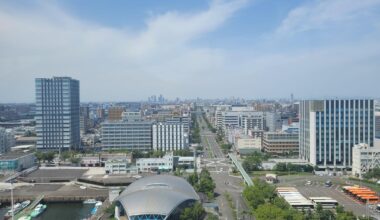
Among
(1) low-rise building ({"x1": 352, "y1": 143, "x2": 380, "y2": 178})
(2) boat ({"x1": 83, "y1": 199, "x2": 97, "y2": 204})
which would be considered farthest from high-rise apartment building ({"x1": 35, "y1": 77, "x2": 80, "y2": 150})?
(1) low-rise building ({"x1": 352, "y1": 143, "x2": 380, "y2": 178})

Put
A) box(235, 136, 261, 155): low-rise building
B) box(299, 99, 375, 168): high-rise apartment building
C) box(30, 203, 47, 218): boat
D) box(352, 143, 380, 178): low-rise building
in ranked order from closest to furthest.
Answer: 1. box(30, 203, 47, 218): boat
2. box(352, 143, 380, 178): low-rise building
3. box(299, 99, 375, 168): high-rise apartment building
4. box(235, 136, 261, 155): low-rise building

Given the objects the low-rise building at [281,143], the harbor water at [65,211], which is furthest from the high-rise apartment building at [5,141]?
the low-rise building at [281,143]

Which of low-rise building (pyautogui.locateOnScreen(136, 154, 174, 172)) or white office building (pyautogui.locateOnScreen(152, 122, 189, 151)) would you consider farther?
white office building (pyautogui.locateOnScreen(152, 122, 189, 151))

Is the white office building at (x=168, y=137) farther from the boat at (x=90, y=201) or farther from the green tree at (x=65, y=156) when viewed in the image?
the boat at (x=90, y=201)

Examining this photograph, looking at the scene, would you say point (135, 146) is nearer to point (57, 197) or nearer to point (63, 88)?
point (63, 88)

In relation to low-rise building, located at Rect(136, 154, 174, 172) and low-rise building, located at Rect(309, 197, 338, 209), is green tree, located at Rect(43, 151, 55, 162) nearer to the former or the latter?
low-rise building, located at Rect(136, 154, 174, 172)

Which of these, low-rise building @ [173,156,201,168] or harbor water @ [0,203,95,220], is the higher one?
low-rise building @ [173,156,201,168]
